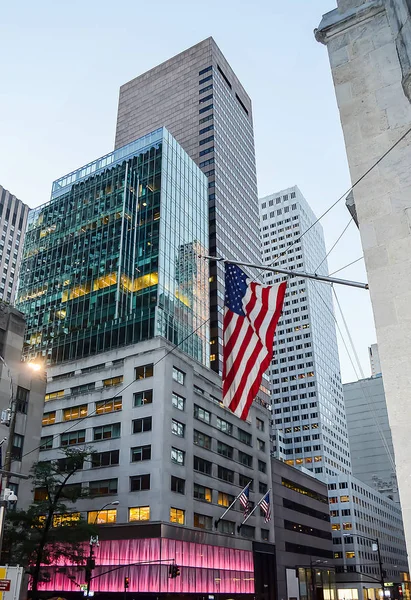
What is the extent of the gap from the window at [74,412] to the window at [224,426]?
62.4ft

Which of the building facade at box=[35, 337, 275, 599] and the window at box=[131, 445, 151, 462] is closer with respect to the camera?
the building facade at box=[35, 337, 275, 599]

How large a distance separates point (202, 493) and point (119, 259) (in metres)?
40.8

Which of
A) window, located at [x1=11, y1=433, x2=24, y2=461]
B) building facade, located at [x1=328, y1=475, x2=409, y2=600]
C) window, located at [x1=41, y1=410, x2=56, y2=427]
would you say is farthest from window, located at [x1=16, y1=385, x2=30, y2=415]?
building facade, located at [x1=328, y1=475, x2=409, y2=600]

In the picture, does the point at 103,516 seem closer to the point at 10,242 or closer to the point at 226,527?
the point at 226,527

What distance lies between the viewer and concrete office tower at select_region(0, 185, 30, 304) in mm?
171625

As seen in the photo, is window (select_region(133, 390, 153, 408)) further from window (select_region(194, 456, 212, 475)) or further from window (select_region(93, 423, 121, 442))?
window (select_region(194, 456, 212, 475))

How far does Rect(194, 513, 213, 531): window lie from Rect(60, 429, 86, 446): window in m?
17.9

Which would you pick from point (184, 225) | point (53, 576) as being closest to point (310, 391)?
point (184, 225)

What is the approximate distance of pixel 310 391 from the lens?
181625mm

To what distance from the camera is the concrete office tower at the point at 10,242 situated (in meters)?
172

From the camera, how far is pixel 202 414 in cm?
7650

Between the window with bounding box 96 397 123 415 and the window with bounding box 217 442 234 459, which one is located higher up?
the window with bounding box 96 397 123 415

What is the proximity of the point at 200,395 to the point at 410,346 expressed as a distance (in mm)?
66904

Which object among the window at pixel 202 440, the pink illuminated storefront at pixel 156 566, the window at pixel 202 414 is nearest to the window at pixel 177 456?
the window at pixel 202 440
